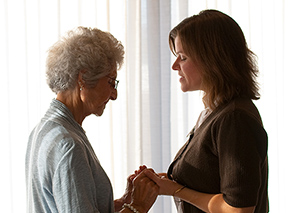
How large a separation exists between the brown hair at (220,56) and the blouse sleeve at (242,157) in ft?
0.48

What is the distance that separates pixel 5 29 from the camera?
2348 mm

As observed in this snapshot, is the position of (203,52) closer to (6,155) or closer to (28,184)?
(28,184)

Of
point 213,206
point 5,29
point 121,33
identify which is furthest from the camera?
point 121,33

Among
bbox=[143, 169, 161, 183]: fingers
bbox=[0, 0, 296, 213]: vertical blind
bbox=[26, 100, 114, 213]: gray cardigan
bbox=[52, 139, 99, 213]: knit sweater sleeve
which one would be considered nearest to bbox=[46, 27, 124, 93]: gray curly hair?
bbox=[26, 100, 114, 213]: gray cardigan

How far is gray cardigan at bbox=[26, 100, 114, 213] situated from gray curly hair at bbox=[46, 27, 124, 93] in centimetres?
10

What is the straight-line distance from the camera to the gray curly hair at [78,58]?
140 cm

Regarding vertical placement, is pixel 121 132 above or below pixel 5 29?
below

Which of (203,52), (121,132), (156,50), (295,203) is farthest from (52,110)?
(295,203)

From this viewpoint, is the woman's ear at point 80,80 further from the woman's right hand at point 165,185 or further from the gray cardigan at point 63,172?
the woman's right hand at point 165,185

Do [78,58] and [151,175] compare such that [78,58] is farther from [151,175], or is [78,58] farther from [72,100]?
[151,175]

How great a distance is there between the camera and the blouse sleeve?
1.27m

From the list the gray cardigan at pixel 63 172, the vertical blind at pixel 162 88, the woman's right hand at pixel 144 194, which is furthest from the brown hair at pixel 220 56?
the vertical blind at pixel 162 88

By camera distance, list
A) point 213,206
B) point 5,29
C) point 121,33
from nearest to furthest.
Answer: point 213,206
point 5,29
point 121,33

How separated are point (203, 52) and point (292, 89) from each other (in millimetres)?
1670
